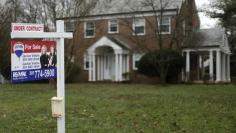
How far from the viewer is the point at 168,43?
117 feet

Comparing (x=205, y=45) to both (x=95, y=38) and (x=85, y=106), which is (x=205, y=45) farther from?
(x=85, y=106)

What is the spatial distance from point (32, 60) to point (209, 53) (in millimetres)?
29335

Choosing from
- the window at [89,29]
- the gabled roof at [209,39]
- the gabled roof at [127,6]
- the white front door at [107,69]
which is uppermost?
the gabled roof at [127,6]

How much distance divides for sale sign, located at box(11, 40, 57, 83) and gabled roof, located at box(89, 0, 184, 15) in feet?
88.6

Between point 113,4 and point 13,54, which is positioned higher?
point 113,4

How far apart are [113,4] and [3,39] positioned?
39.1 ft

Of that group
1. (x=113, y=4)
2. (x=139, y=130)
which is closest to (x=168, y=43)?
(x=113, y=4)

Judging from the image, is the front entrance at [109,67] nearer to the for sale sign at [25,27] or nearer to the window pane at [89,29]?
the window pane at [89,29]

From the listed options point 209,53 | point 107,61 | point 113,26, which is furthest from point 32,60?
point 107,61

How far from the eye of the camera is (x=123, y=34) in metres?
37.8

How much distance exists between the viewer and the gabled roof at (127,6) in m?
35.0

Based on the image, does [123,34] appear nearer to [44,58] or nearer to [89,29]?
[89,29]

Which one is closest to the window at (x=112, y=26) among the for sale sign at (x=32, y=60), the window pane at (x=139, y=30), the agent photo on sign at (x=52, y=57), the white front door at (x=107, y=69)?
the window pane at (x=139, y=30)

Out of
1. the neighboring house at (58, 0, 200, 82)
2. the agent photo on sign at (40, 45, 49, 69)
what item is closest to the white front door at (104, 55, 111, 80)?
the neighboring house at (58, 0, 200, 82)
